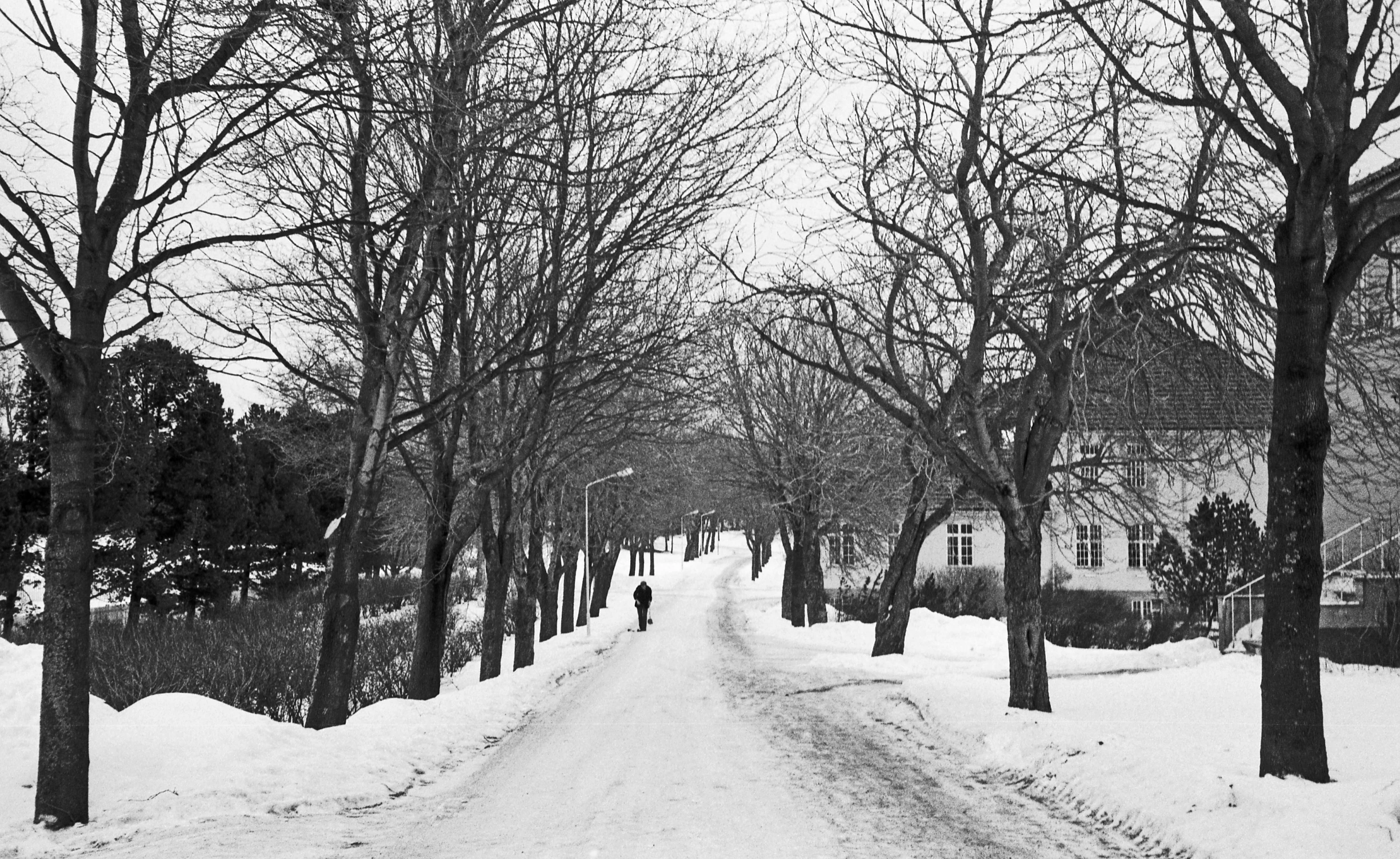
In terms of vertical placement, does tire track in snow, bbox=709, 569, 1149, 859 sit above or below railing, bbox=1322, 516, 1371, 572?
below

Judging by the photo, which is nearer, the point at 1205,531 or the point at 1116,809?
the point at 1116,809

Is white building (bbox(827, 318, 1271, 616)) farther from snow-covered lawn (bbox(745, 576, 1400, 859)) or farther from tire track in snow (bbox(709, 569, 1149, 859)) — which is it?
tire track in snow (bbox(709, 569, 1149, 859))

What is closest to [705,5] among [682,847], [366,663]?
[682,847]

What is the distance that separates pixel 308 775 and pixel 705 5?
24.3 ft

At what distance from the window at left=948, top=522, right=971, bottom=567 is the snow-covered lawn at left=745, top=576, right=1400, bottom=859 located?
28.3 metres

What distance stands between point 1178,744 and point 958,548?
41.8 meters

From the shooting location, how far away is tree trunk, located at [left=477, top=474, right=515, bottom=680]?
782 inches

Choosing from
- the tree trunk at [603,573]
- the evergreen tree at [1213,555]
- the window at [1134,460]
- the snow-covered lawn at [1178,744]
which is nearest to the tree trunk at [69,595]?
the snow-covered lawn at [1178,744]

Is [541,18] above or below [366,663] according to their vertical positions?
above

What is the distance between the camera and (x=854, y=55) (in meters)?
12.2

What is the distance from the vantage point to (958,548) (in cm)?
5131

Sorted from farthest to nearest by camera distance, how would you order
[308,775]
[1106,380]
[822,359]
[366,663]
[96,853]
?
[822,359] → [366,663] → [1106,380] → [308,775] → [96,853]

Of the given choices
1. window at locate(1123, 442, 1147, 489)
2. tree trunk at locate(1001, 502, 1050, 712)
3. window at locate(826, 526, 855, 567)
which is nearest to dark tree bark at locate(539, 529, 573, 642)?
window at locate(826, 526, 855, 567)

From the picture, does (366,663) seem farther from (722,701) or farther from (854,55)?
(854,55)
